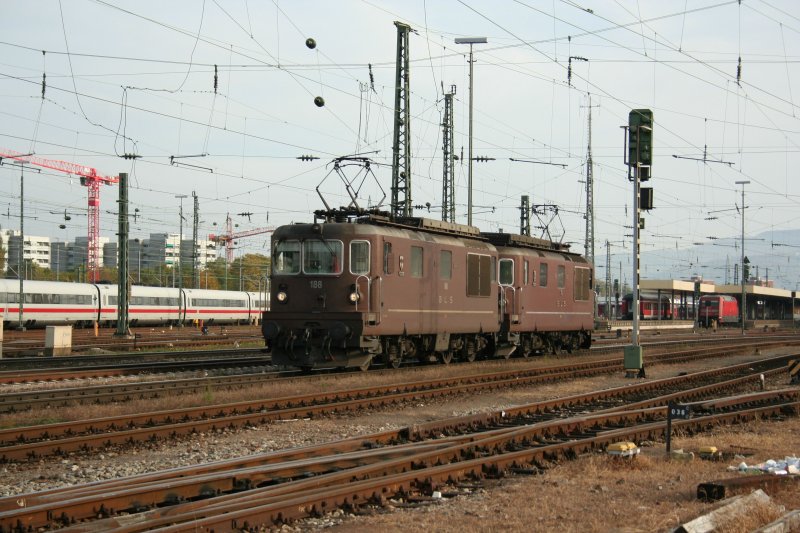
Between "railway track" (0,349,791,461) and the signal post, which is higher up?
the signal post

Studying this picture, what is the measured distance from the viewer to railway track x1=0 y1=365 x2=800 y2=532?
Result: 25.2 ft

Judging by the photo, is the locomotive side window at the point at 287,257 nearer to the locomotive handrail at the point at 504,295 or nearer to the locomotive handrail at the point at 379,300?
the locomotive handrail at the point at 379,300

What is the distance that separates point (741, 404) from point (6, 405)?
14.1 meters

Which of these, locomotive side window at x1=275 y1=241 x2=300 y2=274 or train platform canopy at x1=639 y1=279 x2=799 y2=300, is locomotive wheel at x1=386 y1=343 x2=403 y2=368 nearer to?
locomotive side window at x1=275 y1=241 x2=300 y2=274

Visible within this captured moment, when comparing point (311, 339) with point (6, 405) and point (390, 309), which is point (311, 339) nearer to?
point (390, 309)

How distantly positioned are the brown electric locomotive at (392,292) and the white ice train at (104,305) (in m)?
19.5

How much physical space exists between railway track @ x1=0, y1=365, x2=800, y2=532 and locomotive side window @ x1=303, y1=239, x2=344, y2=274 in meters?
7.23

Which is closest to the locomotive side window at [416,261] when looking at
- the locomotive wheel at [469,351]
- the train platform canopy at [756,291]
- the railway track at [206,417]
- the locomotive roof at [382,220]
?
the locomotive roof at [382,220]

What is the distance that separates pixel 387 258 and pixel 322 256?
5.35 ft

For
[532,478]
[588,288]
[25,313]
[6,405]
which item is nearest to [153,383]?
[6,405]

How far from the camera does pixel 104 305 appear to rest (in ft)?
193

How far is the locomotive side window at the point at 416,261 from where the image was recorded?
75.9 feet

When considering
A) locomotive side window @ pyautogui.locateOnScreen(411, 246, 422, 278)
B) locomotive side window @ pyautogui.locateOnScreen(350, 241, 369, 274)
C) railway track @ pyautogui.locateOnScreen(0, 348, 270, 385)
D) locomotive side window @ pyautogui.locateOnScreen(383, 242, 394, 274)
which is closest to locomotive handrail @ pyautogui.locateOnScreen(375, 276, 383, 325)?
locomotive side window @ pyautogui.locateOnScreen(383, 242, 394, 274)

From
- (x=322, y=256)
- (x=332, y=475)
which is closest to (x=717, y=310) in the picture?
(x=322, y=256)
